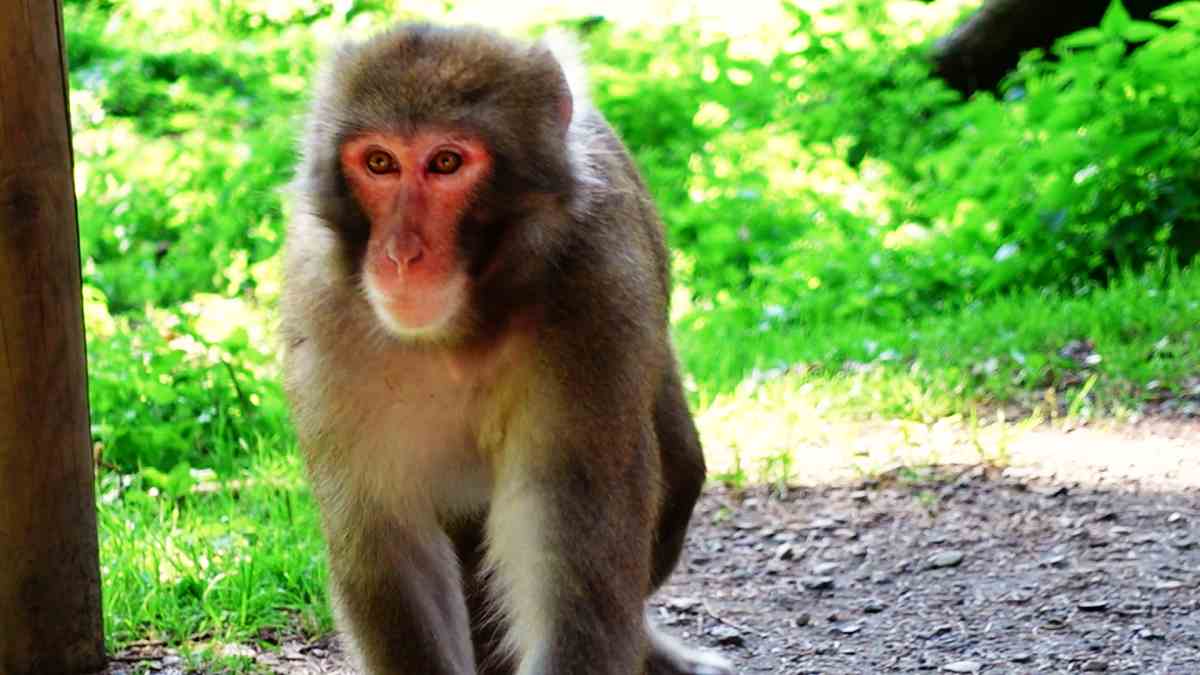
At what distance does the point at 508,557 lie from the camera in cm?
337

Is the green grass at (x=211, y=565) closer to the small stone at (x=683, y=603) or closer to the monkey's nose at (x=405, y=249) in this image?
the small stone at (x=683, y=603)

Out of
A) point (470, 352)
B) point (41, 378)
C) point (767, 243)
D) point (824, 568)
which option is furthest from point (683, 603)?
point (767, 243)

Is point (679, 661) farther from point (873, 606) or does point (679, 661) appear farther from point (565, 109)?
point (565, 109)

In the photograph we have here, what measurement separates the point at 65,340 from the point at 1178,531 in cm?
297

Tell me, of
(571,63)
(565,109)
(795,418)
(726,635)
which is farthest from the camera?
(795,418)

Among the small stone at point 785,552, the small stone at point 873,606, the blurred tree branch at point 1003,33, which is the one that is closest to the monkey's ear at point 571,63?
the small stone at point 873,606

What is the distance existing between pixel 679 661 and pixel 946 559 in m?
0.99

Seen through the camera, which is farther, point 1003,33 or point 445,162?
point 1003,33

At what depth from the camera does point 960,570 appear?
4801 millimetres

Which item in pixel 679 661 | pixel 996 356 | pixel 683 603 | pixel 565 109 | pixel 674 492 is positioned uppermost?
pixel 565 109

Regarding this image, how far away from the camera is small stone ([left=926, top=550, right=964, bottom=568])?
15.9ft

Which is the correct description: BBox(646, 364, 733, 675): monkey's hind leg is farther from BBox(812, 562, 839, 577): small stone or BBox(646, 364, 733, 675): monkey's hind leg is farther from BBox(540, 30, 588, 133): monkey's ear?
BBox(540, 30, 588, 133): monkey's ear

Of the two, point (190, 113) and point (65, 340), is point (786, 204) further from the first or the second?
point (65, 340)

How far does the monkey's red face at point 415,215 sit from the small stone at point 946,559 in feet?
7.21
